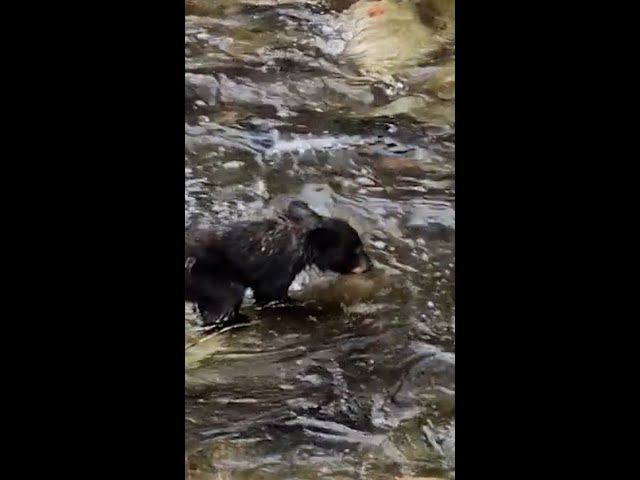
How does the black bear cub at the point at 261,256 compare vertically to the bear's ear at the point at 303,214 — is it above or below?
below

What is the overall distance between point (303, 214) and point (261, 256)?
13 centimetres

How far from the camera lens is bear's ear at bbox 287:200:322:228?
1.60 metres

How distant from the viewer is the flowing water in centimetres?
159

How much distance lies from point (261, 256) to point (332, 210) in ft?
0.63

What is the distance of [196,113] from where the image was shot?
159cm

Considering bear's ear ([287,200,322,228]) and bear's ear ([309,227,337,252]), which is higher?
bear's ear ([287,200,322,228])

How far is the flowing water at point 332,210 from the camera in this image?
159 cm

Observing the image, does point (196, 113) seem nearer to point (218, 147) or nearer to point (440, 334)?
point (218, 147)

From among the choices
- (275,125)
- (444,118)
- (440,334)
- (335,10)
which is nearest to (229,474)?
(440,334)

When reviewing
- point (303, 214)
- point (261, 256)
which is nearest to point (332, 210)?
point (303, 214)

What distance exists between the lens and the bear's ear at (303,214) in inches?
63.1

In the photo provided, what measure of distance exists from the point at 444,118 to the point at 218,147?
1.69 feet

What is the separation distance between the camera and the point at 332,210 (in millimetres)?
1606

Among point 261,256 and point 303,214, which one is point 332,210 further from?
point 261,256
